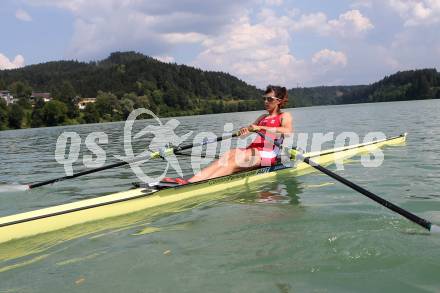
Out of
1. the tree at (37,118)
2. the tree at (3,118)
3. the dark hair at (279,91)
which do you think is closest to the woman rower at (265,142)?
the dark hair at (279,91)

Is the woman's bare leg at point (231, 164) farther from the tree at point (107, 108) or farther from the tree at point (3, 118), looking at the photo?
the tree at point (107, 108)

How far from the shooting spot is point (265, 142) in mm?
9289

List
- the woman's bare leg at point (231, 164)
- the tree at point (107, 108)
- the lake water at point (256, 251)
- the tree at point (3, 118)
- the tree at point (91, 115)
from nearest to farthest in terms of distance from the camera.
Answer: the lake water at point (256, 251)
the woman's bare leg at point (231, 164)
the tree at point (3, 118)
the tree at point (91, 115)
the tree at point (107, 108)

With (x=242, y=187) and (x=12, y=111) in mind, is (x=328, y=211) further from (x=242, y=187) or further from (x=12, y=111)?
(x=12, y=111)

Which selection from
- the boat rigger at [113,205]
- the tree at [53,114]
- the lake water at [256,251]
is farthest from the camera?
the tree at [53,114]

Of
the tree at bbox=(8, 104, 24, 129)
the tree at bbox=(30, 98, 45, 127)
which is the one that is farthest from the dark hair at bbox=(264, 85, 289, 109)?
the tree at bbox=(30, 98, 45, 127)

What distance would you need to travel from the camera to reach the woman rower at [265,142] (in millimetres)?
8914

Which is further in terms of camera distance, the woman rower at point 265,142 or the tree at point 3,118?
the tree at point 3,118

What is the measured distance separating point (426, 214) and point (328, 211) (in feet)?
4.67

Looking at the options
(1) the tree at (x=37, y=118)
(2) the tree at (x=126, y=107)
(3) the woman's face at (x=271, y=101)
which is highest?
(3) the woman's face at (x=271, y=101)

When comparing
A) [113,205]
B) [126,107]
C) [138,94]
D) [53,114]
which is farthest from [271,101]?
[138,94]

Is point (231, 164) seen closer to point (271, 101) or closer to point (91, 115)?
point (271, 101)

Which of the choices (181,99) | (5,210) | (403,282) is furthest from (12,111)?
(403,282)

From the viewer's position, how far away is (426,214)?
644cm
